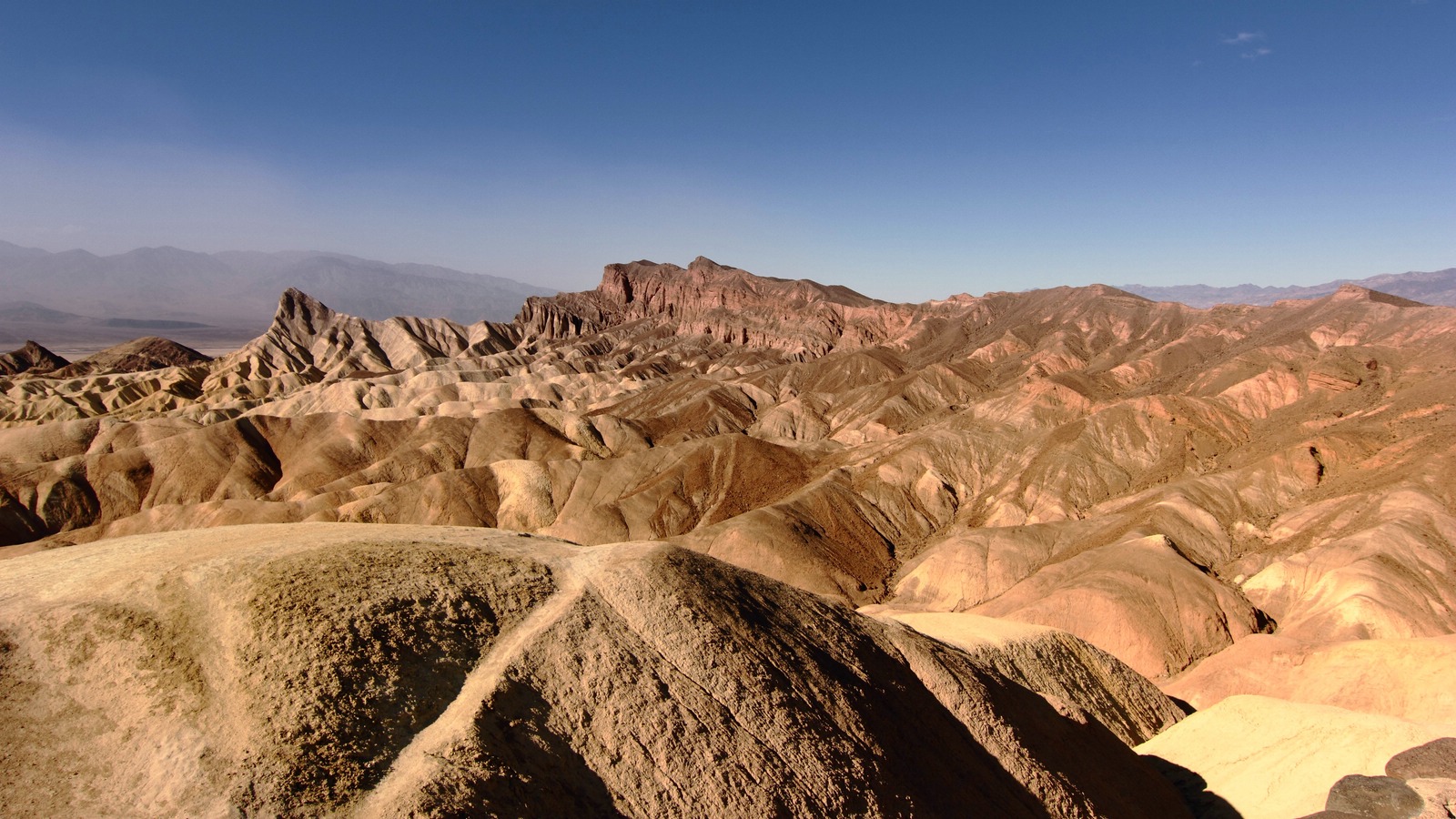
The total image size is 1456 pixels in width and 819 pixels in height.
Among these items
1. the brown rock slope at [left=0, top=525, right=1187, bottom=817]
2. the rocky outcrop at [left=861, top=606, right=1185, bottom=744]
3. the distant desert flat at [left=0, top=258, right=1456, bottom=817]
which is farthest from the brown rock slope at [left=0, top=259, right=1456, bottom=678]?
the brown rock slope at [left=0, top=525, right=1187, bottom=817]

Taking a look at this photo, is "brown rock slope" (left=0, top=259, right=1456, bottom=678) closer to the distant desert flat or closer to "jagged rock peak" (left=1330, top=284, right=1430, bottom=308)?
the distant desert flat

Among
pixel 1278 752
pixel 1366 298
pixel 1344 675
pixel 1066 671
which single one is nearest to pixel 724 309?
pixel 1366 298

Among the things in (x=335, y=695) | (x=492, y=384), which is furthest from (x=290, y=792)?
(x=492, y=384)

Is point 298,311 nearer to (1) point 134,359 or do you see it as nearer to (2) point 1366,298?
(1) point 134,359

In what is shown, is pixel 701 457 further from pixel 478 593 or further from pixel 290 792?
pixel 290 792

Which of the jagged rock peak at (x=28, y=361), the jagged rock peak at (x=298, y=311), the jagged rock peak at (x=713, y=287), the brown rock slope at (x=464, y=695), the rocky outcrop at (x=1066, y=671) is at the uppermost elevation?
the jagged rock peak at (x=713, y=287)

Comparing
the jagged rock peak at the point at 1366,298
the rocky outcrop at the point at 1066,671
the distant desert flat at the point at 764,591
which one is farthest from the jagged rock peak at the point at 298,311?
the jagged rock peak at the point at 1366,298

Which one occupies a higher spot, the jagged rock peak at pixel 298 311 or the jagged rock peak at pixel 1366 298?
Answer: the jagged rock peak at pixel 1366 298

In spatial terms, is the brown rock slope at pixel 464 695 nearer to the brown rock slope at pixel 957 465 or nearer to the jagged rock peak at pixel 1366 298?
the brown rock slope at pixel 957 465
